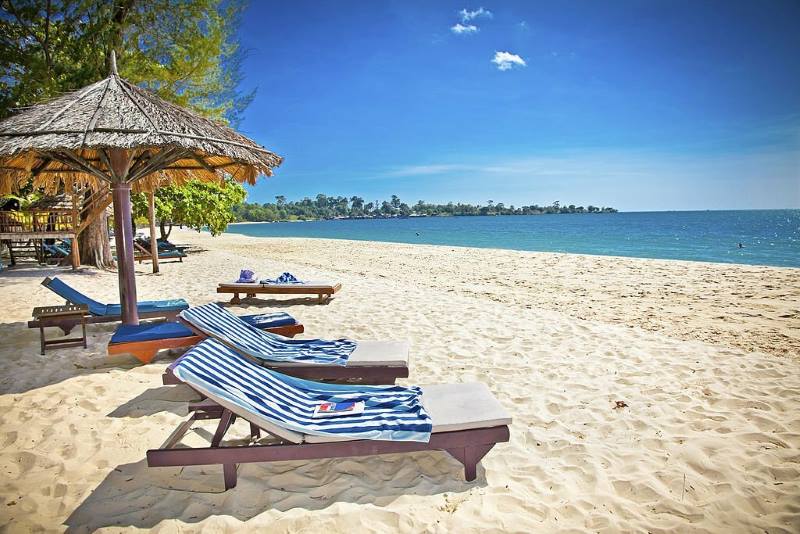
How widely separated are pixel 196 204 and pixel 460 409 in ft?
70.5

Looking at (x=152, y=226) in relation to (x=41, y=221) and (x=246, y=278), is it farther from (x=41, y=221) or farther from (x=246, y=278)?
(x=246, y=278)

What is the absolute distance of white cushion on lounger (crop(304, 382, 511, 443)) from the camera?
2.90 m

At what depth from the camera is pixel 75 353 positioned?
5.59 m

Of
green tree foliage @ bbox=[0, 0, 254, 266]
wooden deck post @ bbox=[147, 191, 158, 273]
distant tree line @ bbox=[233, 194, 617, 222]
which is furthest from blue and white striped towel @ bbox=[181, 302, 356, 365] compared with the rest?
distant tree line @ bbox=[233, 194, 617, 222]

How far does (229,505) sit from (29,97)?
41.3 ft

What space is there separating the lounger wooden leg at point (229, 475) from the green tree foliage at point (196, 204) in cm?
1876

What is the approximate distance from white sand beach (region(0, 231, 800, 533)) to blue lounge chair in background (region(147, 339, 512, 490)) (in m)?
0.27

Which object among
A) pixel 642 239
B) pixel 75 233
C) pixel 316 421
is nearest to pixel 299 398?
pixel 316 421

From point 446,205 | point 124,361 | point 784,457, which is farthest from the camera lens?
point 446,205

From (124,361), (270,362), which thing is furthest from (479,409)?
(124,361)

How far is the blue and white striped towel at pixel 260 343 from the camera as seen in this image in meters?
4.21

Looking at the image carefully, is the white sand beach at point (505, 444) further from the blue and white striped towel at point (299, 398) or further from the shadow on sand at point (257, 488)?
the blue and white striped towel at point (299, 398)

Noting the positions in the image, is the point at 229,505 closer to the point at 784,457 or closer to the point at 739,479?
the point at 739,479

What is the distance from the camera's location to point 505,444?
3.44 metres
